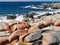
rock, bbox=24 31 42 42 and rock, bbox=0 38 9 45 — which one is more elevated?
rock, bbox=24 31 42 42

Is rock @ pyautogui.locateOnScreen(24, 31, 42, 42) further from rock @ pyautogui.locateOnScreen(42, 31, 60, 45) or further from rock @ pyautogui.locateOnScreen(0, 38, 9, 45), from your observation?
rock @ pyautogui.locateOnScreen(0, 38, 9, 45)

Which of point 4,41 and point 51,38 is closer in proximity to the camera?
point 51,38

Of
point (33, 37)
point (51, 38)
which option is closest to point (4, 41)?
point (33, 37)

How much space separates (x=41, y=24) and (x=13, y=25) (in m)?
1.35

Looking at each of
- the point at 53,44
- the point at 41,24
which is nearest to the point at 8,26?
the point at 41,24

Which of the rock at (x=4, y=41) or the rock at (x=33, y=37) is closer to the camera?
the rock at (x=33, y=37)

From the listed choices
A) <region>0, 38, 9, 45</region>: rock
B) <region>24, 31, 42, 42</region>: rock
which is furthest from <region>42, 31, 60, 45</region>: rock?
<region>0, 38, 9, 45</region>: rock

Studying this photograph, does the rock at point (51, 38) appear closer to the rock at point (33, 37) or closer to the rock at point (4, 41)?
the rock at point (33, 37)

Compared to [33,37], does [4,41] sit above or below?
below

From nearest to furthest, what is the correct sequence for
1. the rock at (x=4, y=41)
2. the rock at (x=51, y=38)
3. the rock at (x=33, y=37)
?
the rock at (x=51, y=38), the rock at (x=33, y=37), the rock at (x=4, y=41)

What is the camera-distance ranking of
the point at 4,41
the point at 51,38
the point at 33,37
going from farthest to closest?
the point at 4,41 < the point at 33,37 < the point at 51,38

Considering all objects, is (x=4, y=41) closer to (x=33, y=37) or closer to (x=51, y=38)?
(x=33, y=37)

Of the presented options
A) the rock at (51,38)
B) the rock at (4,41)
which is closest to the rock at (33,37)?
the rock at (51,38)

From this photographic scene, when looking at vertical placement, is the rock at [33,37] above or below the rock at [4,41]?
above
